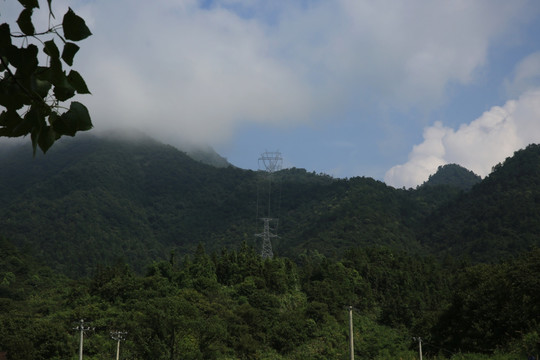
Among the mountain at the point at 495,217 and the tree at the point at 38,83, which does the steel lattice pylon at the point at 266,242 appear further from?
the tree at the point at 38,83

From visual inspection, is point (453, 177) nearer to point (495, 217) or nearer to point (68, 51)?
point (495, 217)

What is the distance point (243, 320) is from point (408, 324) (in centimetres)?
1606

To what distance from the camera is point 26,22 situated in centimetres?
145

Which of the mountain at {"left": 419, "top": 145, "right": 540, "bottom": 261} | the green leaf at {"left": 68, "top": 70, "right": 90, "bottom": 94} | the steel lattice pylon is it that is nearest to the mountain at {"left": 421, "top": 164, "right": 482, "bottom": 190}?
the mountain at {"left": 419, "top": 145, "right": 540, "bottom": 261}

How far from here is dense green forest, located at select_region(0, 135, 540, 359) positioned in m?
32.7

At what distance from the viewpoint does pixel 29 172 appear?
13938 centimetres

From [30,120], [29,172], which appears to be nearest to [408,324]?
[30,120]

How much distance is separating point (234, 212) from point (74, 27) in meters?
113

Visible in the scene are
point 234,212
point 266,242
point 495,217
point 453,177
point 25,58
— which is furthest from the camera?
→ point 453,177

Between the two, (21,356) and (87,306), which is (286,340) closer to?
(87,306)

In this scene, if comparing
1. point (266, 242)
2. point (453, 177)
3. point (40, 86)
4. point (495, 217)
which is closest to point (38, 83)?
point (40, 86)

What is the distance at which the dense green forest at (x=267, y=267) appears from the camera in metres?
32.7

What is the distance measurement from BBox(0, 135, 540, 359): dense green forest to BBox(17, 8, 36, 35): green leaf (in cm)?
2430

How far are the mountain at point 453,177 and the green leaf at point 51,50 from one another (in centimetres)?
15913
